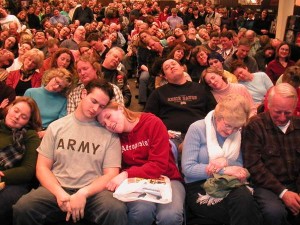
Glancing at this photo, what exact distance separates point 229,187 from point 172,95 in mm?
1373

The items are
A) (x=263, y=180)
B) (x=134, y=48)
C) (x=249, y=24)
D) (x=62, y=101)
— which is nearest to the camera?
(x=263, y=180)

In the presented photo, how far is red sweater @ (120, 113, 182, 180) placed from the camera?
94.3 inches

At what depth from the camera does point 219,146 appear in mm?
2404

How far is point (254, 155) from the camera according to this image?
2418 millimetres

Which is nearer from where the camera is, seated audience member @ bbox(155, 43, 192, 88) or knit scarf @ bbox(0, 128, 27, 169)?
knit scarf @ bbox(0, 128, 27, 169)

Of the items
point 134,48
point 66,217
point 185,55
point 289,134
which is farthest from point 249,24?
point 66,217

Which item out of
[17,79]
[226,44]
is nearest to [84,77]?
[17,79]

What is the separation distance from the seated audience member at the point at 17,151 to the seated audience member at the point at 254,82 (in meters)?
2.38

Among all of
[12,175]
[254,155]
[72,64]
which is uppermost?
[72,64]

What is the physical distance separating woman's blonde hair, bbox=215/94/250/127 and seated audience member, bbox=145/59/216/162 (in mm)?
1025

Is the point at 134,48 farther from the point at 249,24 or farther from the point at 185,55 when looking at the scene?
the point at 249,24

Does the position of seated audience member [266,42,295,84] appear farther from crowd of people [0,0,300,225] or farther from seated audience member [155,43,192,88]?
crowd of people [0,0,300,225]

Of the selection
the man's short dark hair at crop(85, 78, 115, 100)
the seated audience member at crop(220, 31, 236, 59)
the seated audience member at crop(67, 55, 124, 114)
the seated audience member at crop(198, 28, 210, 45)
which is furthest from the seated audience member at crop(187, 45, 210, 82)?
the man's short dark hair at crop(85, 78, 115, 100)

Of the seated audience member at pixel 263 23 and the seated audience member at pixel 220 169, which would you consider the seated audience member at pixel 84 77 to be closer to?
the seated audience member at pixel 220 169
